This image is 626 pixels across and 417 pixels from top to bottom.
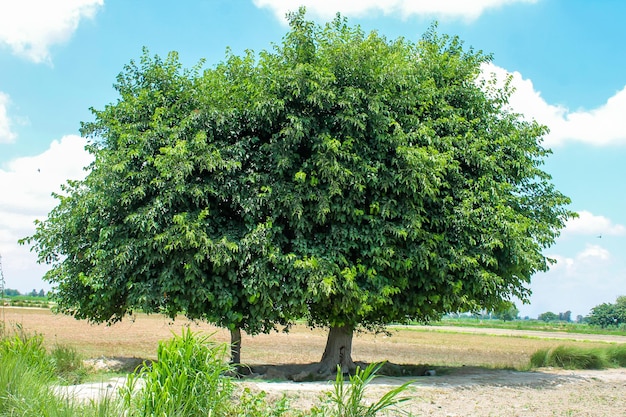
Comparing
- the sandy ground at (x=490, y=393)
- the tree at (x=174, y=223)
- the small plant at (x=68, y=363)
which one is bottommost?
the sandy ground at (x=490, y=393)

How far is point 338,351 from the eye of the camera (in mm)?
17969

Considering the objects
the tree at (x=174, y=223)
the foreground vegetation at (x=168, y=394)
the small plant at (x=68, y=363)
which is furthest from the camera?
the tree at (x=174, y=223)

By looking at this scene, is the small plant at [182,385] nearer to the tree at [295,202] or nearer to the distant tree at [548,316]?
the tree at [295,202]

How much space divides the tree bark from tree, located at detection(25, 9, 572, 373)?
18 centimetres

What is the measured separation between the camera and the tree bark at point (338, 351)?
58.2 feet

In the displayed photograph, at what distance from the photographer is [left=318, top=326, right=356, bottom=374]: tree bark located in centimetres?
1775

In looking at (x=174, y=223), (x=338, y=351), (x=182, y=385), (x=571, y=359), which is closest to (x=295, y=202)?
(x=174, y=223)

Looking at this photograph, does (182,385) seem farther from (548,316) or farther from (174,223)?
(548,316)

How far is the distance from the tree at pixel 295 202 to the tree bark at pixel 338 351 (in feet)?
0.58

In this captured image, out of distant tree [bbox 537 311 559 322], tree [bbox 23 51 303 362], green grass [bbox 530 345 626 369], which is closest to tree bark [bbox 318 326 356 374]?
tree [bbox 23 51 303 362]

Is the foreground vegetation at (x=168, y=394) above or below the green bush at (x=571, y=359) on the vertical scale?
above

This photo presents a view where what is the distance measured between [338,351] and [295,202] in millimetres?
6034

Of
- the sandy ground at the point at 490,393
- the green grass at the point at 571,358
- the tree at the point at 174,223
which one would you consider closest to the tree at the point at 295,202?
the tree at the point at 174,223

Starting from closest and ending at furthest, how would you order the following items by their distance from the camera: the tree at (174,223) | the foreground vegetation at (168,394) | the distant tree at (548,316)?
1. the foreground vegetation at (168,394)
2. the tree at (174,223)
3. the distant tree at (548,316)
